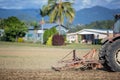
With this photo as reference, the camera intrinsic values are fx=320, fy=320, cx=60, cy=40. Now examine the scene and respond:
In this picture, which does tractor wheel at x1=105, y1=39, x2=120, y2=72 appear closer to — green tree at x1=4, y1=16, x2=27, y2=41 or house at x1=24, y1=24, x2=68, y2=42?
green tree at x1=4, y1=16, x2=27, y2=41

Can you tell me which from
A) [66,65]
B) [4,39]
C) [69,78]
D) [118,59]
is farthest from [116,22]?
[4,39]

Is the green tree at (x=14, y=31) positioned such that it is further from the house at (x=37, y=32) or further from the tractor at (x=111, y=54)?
the tractor at (x=111, y=54)

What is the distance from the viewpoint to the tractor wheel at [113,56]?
12.3 metres

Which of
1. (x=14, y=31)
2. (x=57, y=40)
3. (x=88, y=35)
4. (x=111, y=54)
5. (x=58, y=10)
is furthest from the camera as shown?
(x=88, y=35)

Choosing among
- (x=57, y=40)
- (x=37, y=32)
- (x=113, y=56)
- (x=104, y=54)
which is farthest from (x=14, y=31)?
(x=113, y=56)

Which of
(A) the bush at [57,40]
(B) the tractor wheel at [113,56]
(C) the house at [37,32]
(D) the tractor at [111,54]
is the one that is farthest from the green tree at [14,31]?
(B) the tractor wheel at [113,56]

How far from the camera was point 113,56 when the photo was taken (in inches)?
484

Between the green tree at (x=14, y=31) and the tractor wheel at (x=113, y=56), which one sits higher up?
the green tree at (x=14, y=31)

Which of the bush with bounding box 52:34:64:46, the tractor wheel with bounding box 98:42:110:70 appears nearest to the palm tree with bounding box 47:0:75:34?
the bush with bounding box 52:34:64:46

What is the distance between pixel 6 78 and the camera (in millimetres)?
10883

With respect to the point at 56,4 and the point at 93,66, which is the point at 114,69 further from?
the point at 56,4

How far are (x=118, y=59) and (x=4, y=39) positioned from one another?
5427cm

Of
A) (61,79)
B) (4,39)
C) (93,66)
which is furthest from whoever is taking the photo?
(4,39)

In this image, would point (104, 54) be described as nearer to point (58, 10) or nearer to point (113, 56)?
point (113, 56)
